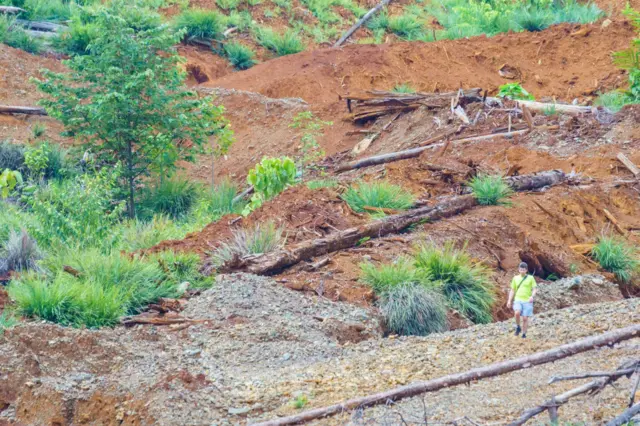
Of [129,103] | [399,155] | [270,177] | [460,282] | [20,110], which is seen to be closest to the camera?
[460,282]

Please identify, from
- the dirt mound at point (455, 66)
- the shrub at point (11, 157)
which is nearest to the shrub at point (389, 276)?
the shrub at point (11, 157)

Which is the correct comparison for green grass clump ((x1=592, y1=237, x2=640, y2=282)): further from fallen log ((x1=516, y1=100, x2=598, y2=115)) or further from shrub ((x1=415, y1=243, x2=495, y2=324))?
fallen log ((x1=516, y1=100, x2=598, y2=115))

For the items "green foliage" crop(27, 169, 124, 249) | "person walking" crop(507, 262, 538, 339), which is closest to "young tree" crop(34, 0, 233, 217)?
"green foliage" crop(27, 169, 124, 249)

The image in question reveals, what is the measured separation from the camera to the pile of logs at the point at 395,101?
1809 centimetres

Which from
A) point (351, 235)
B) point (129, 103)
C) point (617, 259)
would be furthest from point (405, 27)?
point (351, 235)

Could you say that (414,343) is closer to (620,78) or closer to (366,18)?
(620,78)

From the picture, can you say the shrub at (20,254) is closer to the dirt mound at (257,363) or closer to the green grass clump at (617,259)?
the dirt mound at (257,363)

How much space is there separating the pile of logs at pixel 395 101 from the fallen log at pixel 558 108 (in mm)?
975

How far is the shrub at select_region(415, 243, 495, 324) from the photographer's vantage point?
9320mm

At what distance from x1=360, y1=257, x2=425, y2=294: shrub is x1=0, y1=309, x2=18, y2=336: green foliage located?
11.4ft

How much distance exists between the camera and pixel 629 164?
13.9 m

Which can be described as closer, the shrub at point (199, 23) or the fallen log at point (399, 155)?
the fallen log at point (399, 155)

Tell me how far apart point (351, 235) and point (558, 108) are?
839 centimetres

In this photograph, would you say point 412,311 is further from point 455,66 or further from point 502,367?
point 455,66
